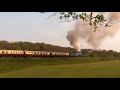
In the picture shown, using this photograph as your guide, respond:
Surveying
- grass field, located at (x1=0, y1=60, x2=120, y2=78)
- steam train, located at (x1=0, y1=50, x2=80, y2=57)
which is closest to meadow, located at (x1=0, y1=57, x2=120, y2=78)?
grass field, located at (x1=0, y1=60, x2=120, y2=78)

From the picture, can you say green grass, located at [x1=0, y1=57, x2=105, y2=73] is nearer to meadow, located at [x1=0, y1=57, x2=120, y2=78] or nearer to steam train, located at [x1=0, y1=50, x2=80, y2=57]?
meadow, located at [x1=0, y1=57, x2=120, y2=78]

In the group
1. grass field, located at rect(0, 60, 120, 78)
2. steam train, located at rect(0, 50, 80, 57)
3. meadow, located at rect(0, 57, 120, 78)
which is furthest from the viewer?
steam train, located at rect(0, 50, 80, 57)

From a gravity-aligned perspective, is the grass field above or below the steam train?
below

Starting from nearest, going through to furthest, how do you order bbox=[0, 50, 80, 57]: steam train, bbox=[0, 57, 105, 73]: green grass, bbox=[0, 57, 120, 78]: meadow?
bbox=[0, 57, 120, 78]: meadow < bbox=[0, 57, 105, 73]: green grass < bbox=[0, 50, 80, 57]: steam train

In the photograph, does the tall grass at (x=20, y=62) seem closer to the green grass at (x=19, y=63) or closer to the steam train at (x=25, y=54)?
the green grass at (x=19, y=63)

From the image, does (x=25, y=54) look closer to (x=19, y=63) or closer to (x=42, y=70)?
(x=42, y=70)

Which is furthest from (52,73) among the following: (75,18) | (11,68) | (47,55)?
(75,18)

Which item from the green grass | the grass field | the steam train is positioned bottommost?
the grass field

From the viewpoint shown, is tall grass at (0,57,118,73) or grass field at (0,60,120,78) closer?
grass field at (0,60,120,78)

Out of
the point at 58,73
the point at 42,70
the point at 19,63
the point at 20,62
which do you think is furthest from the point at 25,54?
the point at 58,73

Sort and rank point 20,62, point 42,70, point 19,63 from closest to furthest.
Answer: point 19,63 < point 20,62 < point 42,70
